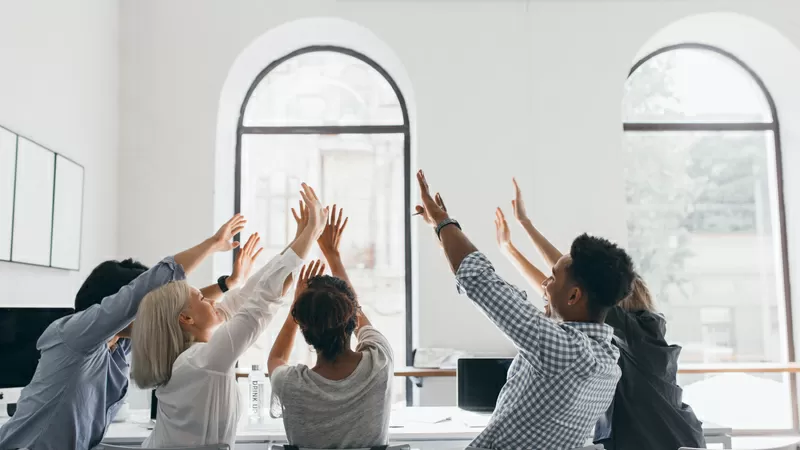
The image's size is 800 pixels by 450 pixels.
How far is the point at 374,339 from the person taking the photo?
70.1 inches

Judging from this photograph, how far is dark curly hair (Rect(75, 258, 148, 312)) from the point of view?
6.39ft

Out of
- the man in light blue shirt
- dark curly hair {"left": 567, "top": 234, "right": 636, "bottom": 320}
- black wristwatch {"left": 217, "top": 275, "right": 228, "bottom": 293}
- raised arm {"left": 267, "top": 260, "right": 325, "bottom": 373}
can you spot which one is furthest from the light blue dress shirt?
dark curly hair {"left": 567, "top": 234, "right": 636, "bottom": 320}

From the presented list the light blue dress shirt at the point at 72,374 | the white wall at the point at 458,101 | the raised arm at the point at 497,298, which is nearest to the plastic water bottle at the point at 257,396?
the light blue dress shirt at the point at 72,374

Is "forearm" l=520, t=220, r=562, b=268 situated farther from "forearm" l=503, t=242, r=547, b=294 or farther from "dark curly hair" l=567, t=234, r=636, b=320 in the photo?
"dark curly hair" l=567, t=234, r=636, b=320

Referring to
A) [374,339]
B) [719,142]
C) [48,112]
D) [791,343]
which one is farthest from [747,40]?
[48,112]

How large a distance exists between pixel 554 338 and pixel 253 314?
740 mm

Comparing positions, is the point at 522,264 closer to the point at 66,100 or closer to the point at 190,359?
the point at 190,359

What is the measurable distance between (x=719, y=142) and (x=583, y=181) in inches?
47.8

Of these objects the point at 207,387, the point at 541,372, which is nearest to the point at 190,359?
the point at 207,387

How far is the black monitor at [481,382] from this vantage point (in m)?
2.81

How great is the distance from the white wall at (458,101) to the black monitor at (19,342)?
140 cm

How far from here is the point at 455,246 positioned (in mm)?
1509

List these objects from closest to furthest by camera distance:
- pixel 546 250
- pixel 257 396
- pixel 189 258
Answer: pixel 189 258, pixel 546 250, pixel 257 396

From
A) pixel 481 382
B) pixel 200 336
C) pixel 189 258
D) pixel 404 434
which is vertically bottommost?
pixel 404 434
